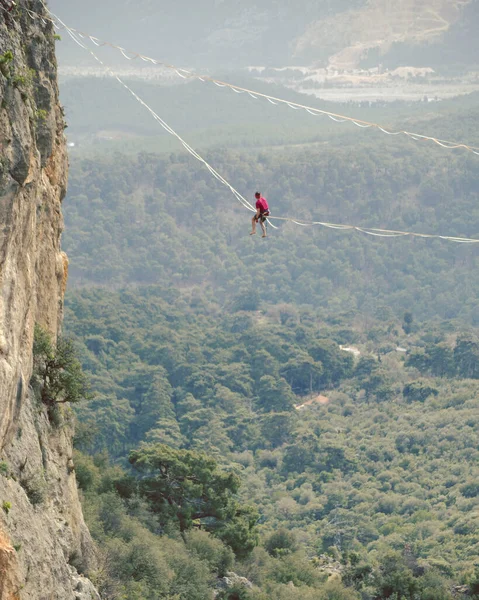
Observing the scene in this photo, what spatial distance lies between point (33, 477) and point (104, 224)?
171 meters

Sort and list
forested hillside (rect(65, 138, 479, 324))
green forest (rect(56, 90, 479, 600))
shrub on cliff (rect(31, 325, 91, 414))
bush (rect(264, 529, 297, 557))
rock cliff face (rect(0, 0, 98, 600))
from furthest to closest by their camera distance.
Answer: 1. forested hillside (rect(65, 138, 479, 324))
2. bush (rect(264, 529, 297, 557))
3. green forest (rect(56, 90, 479, 600))
4. shrub on cliff (rect(31, 325, 91, 414))
5. rock cliff face (rect(0, 0, 98, 600))

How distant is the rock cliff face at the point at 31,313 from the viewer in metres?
20.7

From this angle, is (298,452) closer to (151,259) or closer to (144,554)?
(144,554)

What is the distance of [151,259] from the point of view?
187000mm

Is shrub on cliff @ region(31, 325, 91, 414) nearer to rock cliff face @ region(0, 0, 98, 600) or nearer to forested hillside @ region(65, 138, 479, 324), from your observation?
rock cliff face @ region(0, 0, 98, 600)

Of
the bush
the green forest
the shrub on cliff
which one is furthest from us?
the bush

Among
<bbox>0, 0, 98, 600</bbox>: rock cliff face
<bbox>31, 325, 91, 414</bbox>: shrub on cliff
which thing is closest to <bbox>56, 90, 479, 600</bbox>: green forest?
<bbox>0, 0, 98, 600</bbox>: rock cliff face

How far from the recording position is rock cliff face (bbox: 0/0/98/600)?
20.7m

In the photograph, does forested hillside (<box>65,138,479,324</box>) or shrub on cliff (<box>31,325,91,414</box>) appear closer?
shrub on cliff (<box>31,325,91,414</box>)

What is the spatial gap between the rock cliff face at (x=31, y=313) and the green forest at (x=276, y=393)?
4.91 m

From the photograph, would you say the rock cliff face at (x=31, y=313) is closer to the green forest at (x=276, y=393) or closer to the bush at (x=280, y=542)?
A: the green forest at (x=276, y=393)

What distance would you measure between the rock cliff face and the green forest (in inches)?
193

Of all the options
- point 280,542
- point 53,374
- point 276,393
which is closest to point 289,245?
point 276,393

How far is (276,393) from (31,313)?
284 ft
